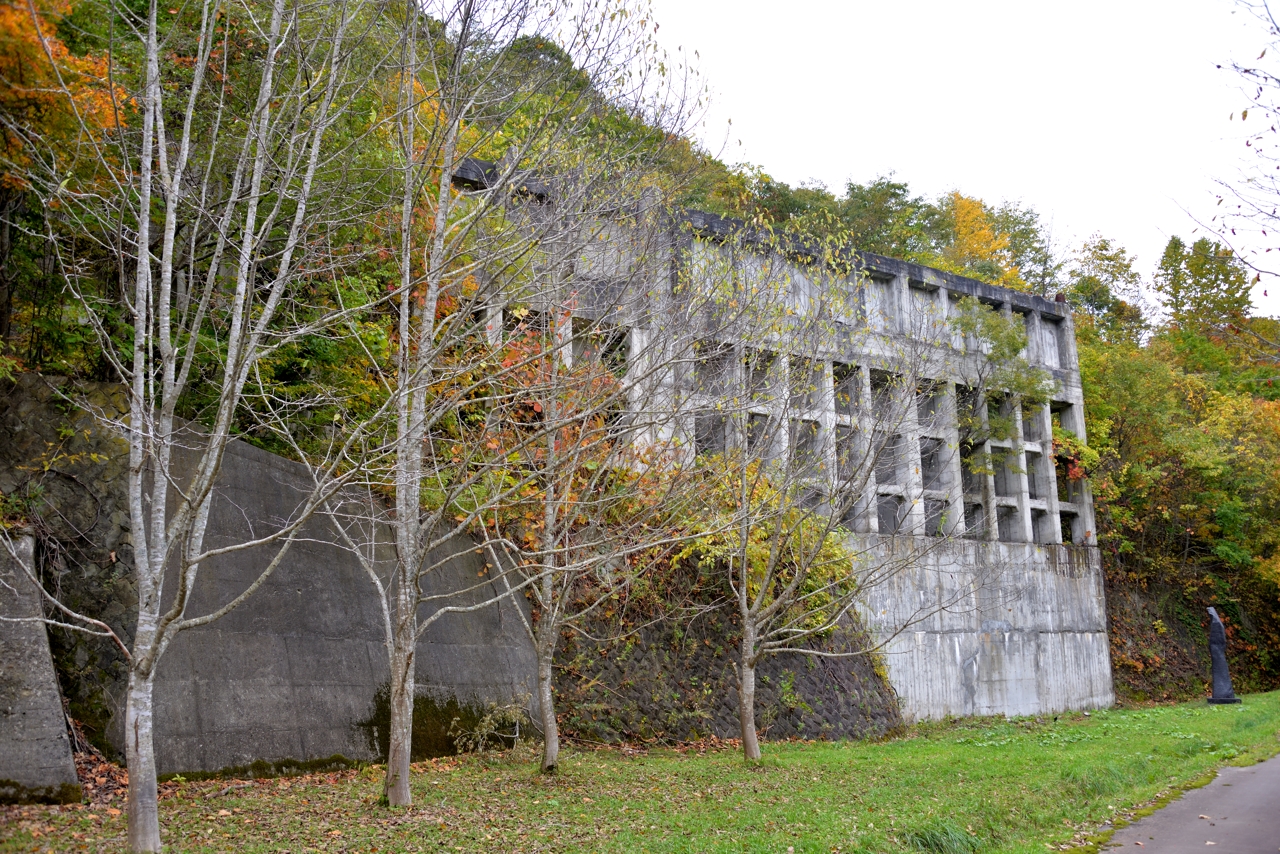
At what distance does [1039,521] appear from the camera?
2473 cm

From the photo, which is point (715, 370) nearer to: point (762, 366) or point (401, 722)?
point (762, 366)

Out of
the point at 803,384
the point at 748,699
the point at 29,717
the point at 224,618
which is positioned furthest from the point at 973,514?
the point at 29,717

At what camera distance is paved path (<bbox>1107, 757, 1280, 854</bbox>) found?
8336 mm

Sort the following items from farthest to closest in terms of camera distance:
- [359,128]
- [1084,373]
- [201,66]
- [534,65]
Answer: [1084,373], [359,128], [534,65], [201,66]

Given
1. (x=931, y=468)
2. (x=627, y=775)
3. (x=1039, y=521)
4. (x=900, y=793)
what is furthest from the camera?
(x=1039, y=521)

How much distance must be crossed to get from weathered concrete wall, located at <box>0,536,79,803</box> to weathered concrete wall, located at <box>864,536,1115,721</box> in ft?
44.7

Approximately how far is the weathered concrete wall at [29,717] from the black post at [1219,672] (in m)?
24.8

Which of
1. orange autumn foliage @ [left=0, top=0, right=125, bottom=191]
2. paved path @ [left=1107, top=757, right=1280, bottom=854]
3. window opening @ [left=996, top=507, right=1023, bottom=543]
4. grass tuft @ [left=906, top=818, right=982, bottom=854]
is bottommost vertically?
paved path @ [left=1107, top=757, right=1280, bottom=854]

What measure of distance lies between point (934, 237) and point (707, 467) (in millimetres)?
27248

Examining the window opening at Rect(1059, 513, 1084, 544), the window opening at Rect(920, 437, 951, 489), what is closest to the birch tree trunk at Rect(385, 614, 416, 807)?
the window opening at Rect(920, 437, 951, 489)

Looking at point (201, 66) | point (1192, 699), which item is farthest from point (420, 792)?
point (1192, 699)

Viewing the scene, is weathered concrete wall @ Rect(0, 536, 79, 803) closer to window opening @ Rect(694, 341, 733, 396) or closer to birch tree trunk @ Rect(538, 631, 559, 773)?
birch tree trunk @ Rect(538, 631, 559, 773)

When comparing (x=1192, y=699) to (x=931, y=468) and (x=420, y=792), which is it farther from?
(x=420, y=792)

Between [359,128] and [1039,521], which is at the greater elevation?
[359,128]
